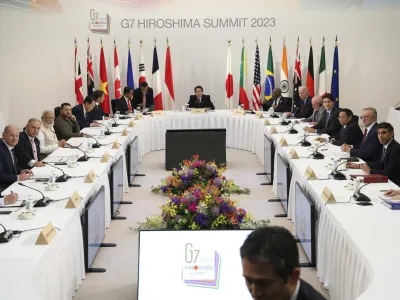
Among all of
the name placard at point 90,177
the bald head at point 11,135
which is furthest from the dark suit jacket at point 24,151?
the name placard at point 90,177

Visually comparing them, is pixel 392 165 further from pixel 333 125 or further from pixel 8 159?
pixel 8 159

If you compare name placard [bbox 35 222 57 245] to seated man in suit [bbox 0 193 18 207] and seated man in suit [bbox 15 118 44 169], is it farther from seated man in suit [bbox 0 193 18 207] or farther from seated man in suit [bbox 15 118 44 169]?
seated man in suit [bbox 15 118 44 169]

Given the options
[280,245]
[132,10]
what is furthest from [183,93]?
[280,245]

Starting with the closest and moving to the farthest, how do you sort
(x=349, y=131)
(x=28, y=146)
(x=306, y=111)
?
(x=28, y=146), (x=349, y=131), (x=306, y=111)

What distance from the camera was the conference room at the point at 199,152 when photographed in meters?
3.94

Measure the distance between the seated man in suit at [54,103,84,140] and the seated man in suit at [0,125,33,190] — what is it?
246 cm

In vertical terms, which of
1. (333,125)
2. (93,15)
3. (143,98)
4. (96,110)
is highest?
(93,15)

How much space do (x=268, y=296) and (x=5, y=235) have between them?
3.12 m

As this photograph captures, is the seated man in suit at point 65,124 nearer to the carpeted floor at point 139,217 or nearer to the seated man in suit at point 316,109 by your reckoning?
the carpeted floor at point 139,217

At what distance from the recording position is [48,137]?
333 inches

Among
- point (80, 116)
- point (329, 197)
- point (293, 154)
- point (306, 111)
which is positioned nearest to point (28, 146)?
point (80, 116)

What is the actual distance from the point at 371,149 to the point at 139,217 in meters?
2.84

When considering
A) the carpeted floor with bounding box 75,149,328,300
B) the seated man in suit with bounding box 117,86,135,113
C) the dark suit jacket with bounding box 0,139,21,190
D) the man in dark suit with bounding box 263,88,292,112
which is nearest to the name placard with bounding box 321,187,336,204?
the carpeted floor with bounding box 75,149,328,300

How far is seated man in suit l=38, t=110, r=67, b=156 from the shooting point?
324 inches
